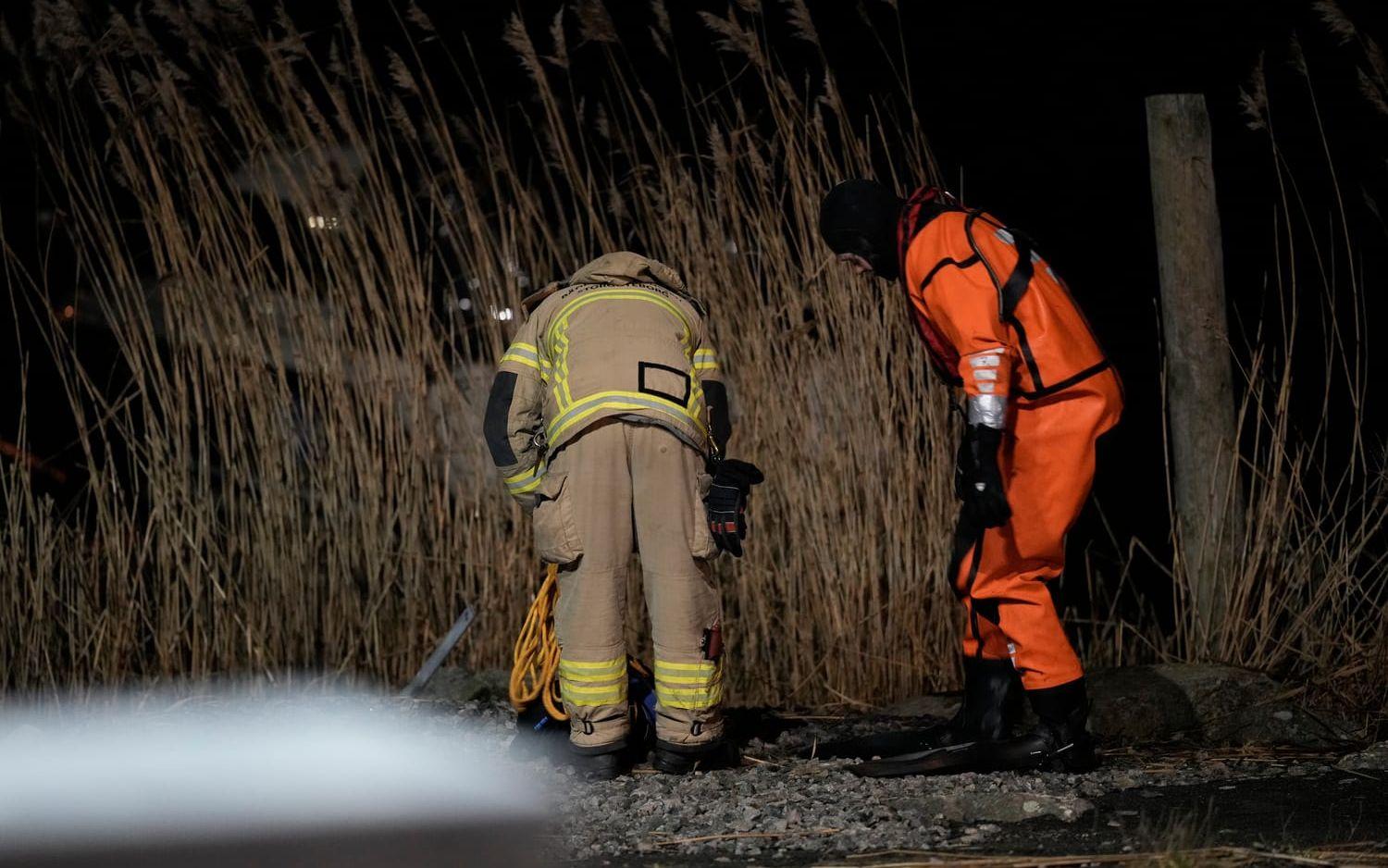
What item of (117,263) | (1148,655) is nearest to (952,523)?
(1148,655)

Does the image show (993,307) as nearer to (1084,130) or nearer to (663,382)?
(663,382)

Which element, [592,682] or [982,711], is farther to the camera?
[982,711]

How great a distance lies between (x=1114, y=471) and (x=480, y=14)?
3636 millimetres

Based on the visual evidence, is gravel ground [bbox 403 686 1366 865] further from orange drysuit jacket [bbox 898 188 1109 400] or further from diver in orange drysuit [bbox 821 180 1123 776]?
orange drysuit jacket [bbox 898 188 1109 400]

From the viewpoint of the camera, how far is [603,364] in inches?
154

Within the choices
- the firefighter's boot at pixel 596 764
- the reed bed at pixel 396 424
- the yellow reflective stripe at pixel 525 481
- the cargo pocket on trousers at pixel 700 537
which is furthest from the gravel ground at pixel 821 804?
the reed bed at pixel 396 424

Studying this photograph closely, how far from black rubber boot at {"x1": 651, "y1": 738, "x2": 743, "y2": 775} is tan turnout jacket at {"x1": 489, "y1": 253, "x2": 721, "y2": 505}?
707 mm

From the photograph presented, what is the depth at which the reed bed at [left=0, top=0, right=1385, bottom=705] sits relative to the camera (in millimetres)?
5031

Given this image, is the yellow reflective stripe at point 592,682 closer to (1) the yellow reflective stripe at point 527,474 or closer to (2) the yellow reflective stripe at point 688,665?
(2) the yellow reflective stripe at point 688,665

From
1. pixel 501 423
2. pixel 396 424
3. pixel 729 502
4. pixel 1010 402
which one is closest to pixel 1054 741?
pixel 1010 402

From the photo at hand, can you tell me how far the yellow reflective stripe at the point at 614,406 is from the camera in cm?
387

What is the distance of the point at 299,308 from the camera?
523 cm

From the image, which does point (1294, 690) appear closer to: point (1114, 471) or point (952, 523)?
point (952, 523)

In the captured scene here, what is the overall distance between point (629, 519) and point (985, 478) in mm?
888
